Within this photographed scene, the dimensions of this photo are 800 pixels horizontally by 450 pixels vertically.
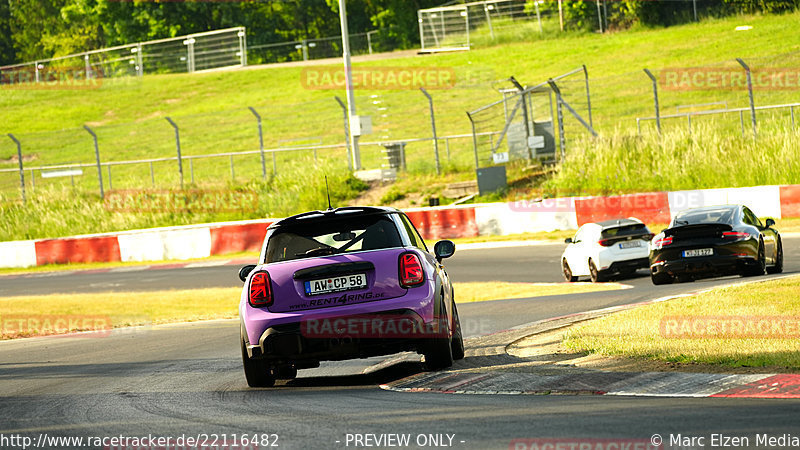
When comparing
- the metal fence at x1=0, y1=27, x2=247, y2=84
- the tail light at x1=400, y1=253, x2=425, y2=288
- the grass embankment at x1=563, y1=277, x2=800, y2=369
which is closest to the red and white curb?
the grass embankment at x1=563, y1=277, x2=800, y2=369

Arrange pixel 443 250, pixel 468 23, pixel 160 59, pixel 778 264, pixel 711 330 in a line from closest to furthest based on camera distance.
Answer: pixel 443 250 → pixel 711 330 → pixel 778 264 → pixel 468 23 → pixel 160 59

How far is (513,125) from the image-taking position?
31828 mm

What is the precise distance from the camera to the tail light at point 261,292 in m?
9.09

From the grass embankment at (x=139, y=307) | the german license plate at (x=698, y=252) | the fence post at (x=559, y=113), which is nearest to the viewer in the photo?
the german license plate at (x=698, y=252)

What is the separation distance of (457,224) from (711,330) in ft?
57.1

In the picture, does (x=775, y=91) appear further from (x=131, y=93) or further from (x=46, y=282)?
(x=131, y=93)

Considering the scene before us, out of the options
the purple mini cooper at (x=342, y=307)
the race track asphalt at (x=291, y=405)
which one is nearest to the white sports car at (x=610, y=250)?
the race track asphalt at (x=291, y=405)

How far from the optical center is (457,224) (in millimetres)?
28047

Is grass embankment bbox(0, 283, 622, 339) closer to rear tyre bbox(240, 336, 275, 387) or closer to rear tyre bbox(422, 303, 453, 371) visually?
rear tyre bbox(240, 336, 275, 387)

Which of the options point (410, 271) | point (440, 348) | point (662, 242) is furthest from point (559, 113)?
point (410, 271)

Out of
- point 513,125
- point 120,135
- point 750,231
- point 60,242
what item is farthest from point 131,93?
point 750,231

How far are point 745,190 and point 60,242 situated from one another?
19023mm

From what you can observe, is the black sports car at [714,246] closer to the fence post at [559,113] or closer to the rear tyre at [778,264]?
the rear tyre at [778,264]

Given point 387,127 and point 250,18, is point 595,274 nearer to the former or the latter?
point 387,127
